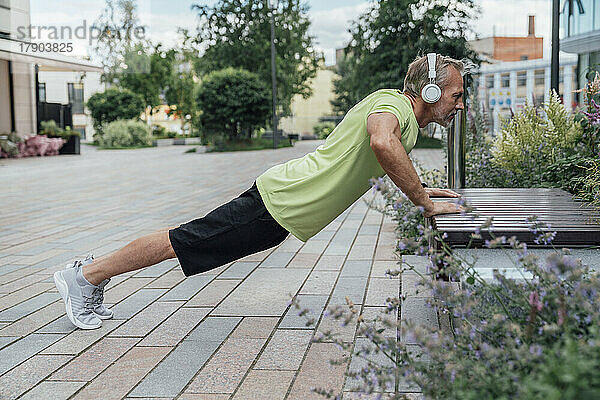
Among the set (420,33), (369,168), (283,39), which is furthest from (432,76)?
(283,39)

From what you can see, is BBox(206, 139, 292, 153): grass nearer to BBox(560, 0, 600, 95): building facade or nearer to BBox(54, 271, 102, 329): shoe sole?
BBox(560, 0, 600, 95): building facade

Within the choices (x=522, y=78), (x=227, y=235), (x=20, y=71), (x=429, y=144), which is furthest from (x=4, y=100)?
(x=227, y=235)

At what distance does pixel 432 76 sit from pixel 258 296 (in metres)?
1.77

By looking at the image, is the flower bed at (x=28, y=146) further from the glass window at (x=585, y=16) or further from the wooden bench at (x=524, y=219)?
the wooden bench at (x=524, y=219)

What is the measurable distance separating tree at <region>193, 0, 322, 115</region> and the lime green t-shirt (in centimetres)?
3266

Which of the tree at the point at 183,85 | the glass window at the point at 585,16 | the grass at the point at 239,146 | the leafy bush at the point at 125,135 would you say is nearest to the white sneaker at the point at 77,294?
the glass window at the point at 585,16

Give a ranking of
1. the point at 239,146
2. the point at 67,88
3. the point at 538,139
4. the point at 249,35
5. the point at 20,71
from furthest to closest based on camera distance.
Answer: the point at 67,88, the point at 249,35, the point at 239,146, the point at 20,71, the point at 538,139

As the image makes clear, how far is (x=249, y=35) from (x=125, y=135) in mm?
8459

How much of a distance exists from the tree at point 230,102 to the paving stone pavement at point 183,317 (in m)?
20.9

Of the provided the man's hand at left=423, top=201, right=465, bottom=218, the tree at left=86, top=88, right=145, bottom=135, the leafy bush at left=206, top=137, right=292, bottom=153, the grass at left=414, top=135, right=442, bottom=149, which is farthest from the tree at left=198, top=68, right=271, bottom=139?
the man's hand at left=423, top=201, right=465, bottom=218

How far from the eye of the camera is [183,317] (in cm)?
371

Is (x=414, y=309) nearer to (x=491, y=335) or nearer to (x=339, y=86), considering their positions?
(x=491, y=335)

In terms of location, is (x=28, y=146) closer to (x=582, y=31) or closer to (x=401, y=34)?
(x=401, y=34)

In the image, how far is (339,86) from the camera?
53812 mm
